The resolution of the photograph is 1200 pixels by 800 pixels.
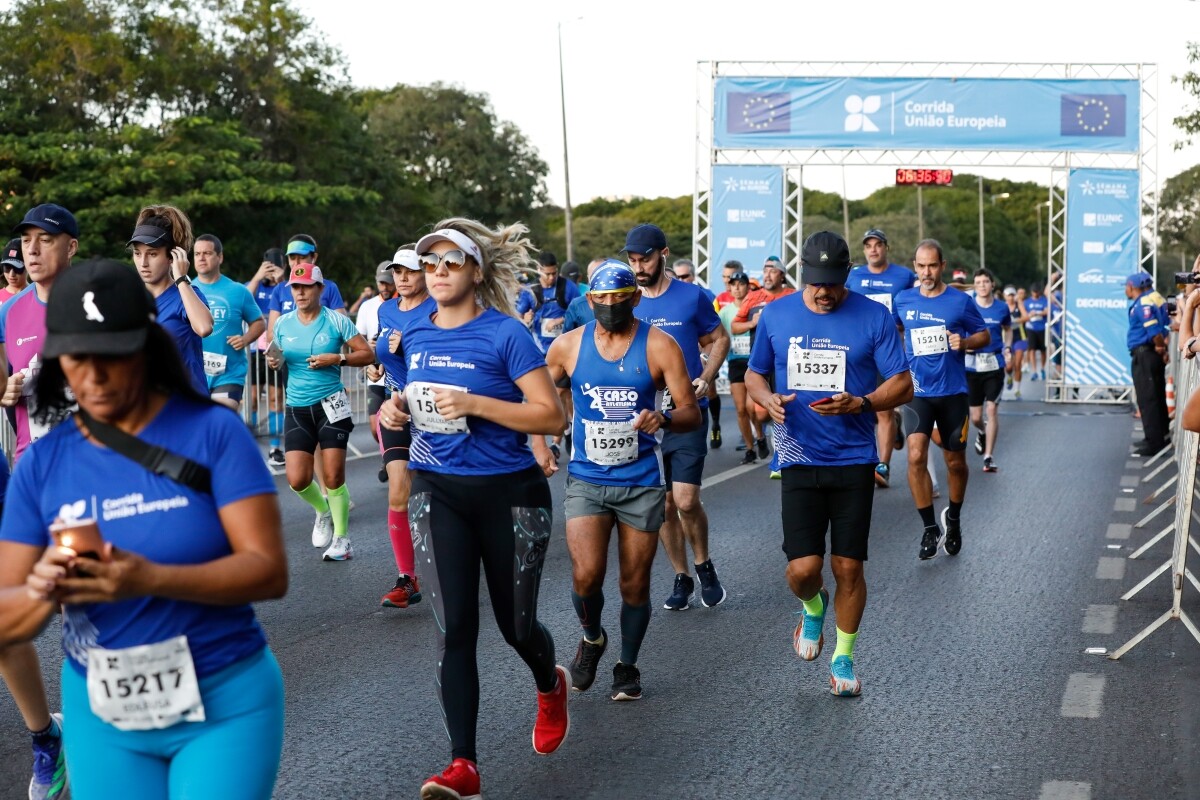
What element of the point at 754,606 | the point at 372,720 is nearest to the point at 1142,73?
the point at 754,606

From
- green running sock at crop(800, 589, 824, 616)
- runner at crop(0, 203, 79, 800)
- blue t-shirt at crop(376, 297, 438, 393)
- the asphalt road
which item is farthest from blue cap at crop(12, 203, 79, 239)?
green running sock at crop(800, 589, 824, 616)

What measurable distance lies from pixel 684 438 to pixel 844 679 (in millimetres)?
2121

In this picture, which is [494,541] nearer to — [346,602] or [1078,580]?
[346,602]

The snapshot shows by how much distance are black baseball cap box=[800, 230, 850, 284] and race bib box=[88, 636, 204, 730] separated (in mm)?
4070

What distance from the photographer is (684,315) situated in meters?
8.68

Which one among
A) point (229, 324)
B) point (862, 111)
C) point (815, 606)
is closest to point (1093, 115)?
point (862, 111)

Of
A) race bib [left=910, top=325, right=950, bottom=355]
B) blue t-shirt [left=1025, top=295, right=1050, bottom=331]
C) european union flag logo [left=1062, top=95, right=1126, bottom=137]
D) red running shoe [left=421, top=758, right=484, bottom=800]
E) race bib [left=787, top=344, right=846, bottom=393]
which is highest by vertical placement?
european union flag logo [left=1062, top=95, right=1126, bottom=137]

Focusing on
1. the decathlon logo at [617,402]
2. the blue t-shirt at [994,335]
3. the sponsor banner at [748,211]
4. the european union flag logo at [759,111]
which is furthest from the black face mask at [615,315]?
the sponsor banner at [748,211]

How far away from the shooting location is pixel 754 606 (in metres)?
8.61

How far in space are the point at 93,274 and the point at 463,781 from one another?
2.53 meters

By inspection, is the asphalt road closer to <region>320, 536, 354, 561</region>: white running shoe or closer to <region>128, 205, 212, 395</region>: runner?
<region>320, 536, 354, 561</region>: white running shoe

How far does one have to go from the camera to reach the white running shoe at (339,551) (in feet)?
33.0

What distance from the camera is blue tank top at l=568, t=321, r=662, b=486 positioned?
21.1 feet

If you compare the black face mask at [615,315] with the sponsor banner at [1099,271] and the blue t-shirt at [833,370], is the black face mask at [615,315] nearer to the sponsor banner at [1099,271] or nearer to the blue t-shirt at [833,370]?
the blue t-shirt at [833,370]
